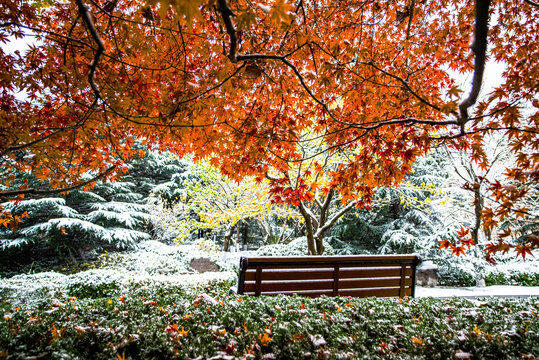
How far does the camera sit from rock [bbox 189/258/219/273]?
870 cm

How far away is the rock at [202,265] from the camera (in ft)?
28.6

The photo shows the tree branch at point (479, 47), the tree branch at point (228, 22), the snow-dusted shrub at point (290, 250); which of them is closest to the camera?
the tree branch at point (228, 22)

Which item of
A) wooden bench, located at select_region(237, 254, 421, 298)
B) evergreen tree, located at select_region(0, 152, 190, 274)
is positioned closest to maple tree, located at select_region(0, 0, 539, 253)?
wooden bench, located at select_region(237, 254, 421, 298)

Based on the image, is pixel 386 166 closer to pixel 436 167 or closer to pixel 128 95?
pixel 128 95

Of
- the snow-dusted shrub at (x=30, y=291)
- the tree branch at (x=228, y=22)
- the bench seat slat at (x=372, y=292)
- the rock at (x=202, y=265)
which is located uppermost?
Answer: the tree branch at (x=228, y=22)

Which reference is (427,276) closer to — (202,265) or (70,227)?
(202,265)

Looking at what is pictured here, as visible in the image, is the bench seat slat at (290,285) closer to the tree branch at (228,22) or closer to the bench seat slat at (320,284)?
the bench seat slat at (320,284)

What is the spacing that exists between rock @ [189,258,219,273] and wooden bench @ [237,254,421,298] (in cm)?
526

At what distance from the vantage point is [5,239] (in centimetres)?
1036

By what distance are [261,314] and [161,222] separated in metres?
11.4

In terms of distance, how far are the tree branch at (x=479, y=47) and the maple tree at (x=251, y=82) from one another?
0.20 meters

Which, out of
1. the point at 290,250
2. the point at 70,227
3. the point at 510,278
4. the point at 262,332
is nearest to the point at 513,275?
the point at 510,278

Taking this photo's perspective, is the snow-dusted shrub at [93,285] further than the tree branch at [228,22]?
Yes

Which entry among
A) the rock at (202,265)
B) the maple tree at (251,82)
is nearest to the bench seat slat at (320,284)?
the maple tree at (251,82)
